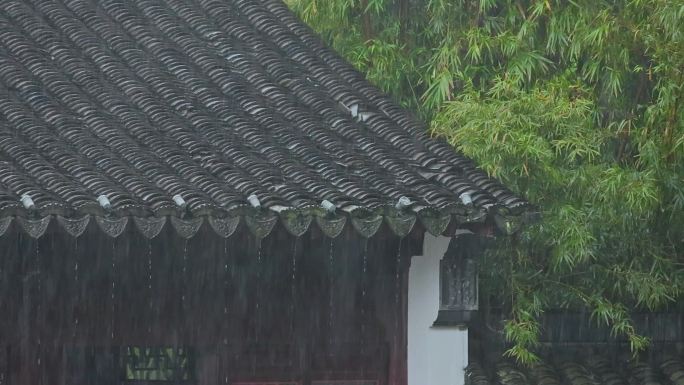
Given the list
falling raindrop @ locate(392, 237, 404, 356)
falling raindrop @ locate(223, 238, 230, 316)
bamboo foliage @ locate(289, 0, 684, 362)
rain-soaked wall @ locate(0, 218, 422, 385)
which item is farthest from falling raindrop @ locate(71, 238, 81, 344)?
bamboo foliage @ locate(289, 0, 684, 362)

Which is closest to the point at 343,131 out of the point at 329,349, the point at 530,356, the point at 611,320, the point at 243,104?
the point at 243,104

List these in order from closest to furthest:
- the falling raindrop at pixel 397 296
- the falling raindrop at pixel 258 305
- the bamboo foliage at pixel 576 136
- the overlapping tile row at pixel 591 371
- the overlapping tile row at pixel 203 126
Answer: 1. the overlapping tile row at pixel 203 126
2. the falling raindrop at pixel 258 305
3. the falling raindrop at pixel 397 296
4. the overlapping tile row at pixel 591 371
5. the bamboo foliage at pixel 576 136

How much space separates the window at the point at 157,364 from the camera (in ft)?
25.6

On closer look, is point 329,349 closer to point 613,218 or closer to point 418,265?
point 418,265

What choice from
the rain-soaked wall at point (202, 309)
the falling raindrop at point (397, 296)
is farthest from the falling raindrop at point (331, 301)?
the falling raindrop at point (397, 296)

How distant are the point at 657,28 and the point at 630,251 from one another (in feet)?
5.56

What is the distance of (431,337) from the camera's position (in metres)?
7.86

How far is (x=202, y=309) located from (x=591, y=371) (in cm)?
293

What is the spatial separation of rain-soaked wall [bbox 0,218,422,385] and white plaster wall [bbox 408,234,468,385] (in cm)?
8

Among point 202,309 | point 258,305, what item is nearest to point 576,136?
point 258,305

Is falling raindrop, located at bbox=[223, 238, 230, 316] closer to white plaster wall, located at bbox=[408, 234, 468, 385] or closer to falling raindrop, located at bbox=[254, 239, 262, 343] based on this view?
falling raindrop, located at bbox=[254, 239, 262, 343]

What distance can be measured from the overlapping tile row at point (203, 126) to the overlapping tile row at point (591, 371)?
1.79m

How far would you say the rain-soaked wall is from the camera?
7.50 m

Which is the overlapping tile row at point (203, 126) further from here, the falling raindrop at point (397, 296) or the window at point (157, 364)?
the window at point (157, 364)
